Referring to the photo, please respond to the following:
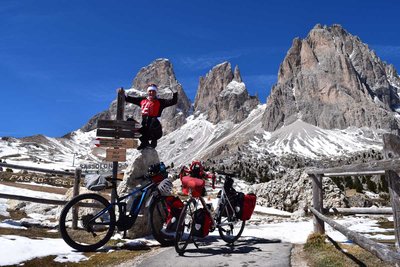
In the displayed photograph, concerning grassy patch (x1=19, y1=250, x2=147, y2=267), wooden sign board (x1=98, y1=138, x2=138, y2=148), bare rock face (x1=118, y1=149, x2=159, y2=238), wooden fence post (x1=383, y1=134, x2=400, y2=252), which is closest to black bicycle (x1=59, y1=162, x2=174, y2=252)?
grassy patch (x1=19, y1=250, x2=147, y2=267)

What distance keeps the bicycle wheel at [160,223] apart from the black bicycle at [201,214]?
44 centimetres

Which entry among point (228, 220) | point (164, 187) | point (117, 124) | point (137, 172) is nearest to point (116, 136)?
point (117, 124)

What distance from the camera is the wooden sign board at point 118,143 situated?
11672 millimetres

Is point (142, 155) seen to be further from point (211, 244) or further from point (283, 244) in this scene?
point (283, 244)

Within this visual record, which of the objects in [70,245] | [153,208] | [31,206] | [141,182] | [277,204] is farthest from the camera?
[277,204]

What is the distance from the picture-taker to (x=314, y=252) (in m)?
8.23

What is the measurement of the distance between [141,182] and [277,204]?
1800cm

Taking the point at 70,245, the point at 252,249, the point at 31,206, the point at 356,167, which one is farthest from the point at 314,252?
the point at 31,206

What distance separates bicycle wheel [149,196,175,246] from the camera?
924 cm

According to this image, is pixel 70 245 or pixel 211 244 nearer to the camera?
pixel 70 245

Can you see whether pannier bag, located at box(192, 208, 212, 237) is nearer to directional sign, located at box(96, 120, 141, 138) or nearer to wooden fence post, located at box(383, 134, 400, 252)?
directional sign, located at box(96, 120, 141, 138)

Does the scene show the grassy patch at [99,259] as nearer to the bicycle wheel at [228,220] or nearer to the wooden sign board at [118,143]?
the bicycle wheel at [228,220]

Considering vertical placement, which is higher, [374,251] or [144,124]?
[144,124]

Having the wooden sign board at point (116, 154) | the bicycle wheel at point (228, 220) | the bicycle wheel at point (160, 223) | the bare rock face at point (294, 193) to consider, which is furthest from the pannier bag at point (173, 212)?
the bare rock face at point (294, 193)
